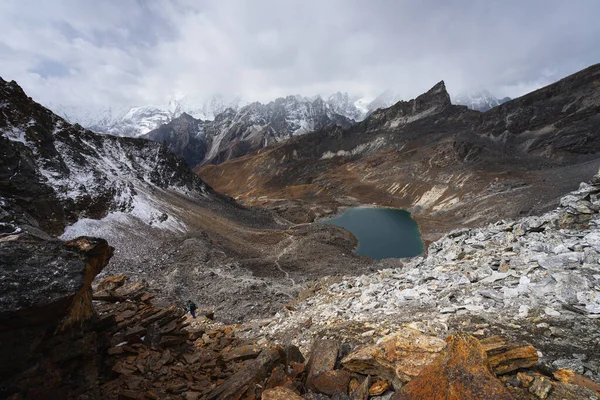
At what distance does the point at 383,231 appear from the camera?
2665 inches

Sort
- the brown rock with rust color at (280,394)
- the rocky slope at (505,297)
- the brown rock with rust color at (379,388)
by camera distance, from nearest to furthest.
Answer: the brown rock with rust color at (379,388) → the brown rock with rust color at (280,394) → the rocky slope at (505,297)

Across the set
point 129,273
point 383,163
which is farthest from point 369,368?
point 383,163

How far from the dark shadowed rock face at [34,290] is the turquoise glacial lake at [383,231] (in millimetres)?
46748

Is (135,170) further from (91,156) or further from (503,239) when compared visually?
(503,239)

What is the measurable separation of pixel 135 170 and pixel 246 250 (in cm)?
2503

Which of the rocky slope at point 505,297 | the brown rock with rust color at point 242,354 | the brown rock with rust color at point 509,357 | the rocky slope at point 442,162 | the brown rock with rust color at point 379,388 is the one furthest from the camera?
the rocky slope at point 442,162

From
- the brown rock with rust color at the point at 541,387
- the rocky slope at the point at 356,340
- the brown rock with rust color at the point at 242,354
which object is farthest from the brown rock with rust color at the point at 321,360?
the brown rock with rust color at the point at 541,387

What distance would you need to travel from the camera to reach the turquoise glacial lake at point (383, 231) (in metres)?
53.2

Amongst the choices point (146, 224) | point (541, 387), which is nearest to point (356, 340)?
point (541, 387)

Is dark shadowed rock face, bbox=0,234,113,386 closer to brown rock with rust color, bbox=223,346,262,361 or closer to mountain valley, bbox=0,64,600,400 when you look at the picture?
mountain valley, bbox=0,64,600,400

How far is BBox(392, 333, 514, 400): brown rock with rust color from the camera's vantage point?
4.54 meters

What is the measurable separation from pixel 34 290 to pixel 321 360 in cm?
651

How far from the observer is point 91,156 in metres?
41.4

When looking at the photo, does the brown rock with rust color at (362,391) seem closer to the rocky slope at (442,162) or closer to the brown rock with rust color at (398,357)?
the brown rock with rust color at (398,357)
